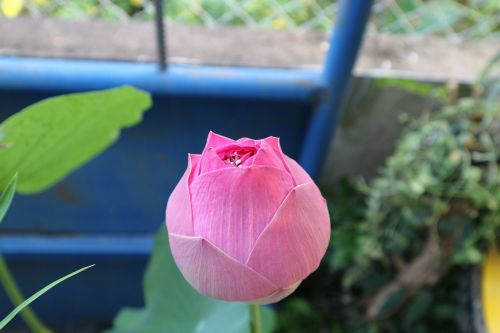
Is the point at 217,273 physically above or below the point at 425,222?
above

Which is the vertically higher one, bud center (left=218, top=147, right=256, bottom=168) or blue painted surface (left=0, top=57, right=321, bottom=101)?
bud center (left=218, top=147, right=256, bottom=168)

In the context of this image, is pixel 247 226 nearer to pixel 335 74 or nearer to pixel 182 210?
pixel 182 210

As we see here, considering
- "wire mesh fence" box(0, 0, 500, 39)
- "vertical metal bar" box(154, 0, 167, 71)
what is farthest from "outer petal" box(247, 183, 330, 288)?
"wire mesh fence" box(0, 0, 500, 39)

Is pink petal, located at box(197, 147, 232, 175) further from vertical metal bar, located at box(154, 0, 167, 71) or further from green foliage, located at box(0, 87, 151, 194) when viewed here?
vertical metal bar, located at box(154, 0, 167, 71)

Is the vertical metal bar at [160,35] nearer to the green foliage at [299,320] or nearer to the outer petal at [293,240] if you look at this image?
the outer petal at [293,240]

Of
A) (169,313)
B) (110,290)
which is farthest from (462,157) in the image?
(110,290)

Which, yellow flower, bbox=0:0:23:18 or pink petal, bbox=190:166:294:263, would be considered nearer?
pink petal, bbox=190:166:294:263

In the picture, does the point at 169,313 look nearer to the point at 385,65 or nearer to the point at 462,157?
the point at 462,157

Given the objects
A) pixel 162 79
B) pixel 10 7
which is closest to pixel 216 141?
pixel 162 79
